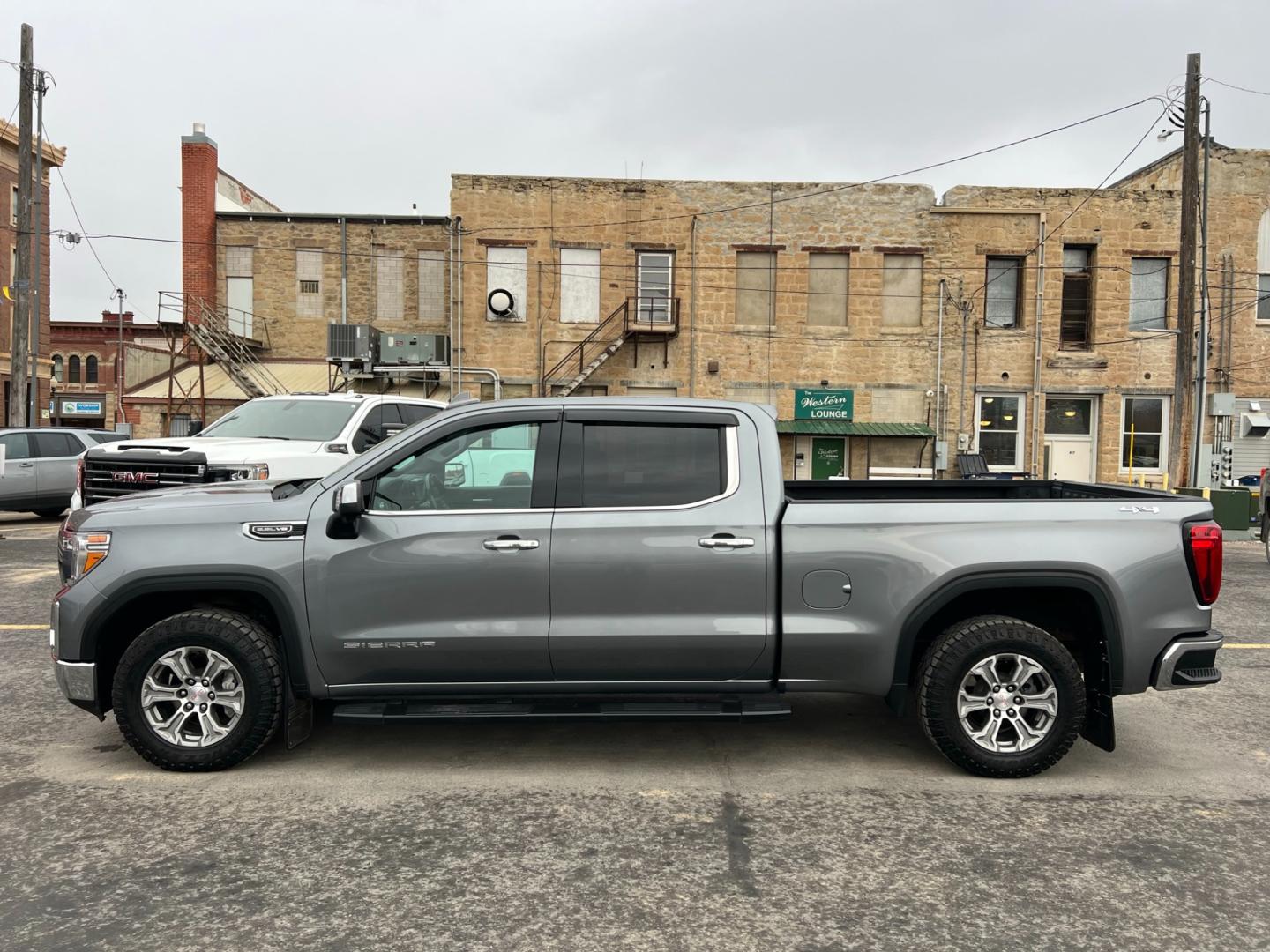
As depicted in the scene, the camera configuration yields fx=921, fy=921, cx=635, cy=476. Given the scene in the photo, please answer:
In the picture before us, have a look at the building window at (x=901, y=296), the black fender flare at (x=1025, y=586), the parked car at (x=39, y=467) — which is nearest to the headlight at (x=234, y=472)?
the black fender flare at (x=1025, y=586)

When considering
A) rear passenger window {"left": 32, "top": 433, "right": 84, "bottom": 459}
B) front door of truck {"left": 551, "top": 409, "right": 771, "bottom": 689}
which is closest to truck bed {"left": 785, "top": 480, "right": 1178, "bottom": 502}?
front door of truck {"left": 551, "top": 409, "right": 771, "bottom": 689}

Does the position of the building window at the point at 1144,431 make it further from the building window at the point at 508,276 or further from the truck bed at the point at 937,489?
the truck bed at the point at 937,489

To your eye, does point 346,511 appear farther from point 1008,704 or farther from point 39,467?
point 39,467

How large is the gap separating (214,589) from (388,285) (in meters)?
26.2

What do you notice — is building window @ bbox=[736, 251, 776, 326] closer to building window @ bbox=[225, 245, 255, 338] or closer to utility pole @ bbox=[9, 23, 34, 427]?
building window @ bbox=[225, 245, 255, 338]

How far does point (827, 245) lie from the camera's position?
2741 centimetres

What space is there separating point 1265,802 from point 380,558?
14.4 ft

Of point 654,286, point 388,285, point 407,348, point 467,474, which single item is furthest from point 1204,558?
point 388,285

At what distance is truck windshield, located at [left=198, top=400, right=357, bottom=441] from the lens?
34.0ft

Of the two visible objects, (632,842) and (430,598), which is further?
(430,598)

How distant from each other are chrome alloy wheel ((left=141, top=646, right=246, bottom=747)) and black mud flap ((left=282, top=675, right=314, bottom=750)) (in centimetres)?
20

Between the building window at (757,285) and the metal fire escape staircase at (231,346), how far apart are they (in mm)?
13885

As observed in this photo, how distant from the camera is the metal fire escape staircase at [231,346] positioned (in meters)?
27.4

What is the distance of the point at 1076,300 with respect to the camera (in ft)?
92.1
